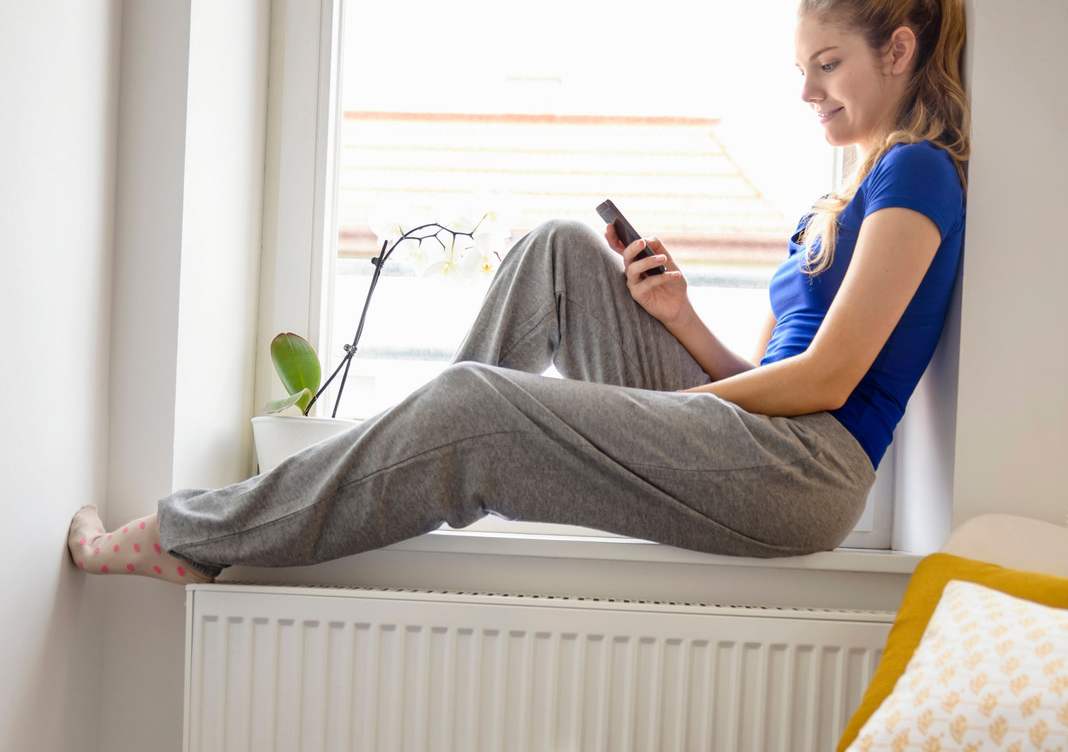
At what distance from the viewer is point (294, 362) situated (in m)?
1.27

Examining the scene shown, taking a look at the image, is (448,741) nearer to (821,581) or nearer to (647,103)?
(821,581)

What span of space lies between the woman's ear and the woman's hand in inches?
16.0

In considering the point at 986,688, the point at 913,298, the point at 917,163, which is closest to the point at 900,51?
the point at 917,163

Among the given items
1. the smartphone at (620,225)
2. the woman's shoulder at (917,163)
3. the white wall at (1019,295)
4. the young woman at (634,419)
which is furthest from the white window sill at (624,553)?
the woman's shoulder at (917,163)

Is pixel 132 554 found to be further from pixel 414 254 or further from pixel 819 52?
pixel 819 52

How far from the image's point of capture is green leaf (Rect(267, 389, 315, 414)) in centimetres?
123

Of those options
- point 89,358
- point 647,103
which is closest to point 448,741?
point 89,358

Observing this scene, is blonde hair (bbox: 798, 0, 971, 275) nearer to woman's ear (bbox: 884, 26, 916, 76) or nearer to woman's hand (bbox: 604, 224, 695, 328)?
woman's ear (bbox: 884, 26, 916, 76)

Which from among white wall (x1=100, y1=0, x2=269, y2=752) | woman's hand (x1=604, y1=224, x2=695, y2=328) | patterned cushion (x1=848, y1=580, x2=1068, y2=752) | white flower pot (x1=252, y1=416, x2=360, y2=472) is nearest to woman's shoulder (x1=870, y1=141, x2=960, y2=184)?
woman's hand (x1=604, y1=224, x2=695, y2=328)

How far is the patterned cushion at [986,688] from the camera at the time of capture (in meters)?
0.66

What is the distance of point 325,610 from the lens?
3.42 feet

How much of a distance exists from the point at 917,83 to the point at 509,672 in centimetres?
99

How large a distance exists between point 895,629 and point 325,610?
2.25ft

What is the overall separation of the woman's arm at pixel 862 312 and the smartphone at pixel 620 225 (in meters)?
0.23
